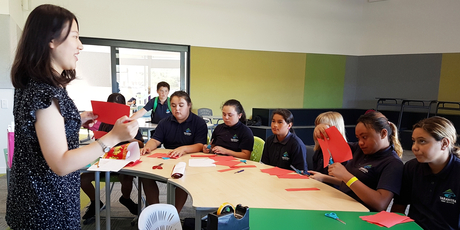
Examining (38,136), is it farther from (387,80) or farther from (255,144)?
(387,80)

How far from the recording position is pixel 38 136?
3.25 ft

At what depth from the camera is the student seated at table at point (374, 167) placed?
1697 mm

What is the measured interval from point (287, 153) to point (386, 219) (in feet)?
4.25

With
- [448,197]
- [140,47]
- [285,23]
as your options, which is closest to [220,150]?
[448,197]

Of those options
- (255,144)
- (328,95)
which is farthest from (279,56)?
(255,144)

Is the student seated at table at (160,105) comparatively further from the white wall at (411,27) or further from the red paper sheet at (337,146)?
the white wall at (411,27)

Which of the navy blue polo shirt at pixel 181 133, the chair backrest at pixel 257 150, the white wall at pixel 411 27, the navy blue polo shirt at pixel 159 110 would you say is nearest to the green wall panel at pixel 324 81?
the white wall at pixel 411 27

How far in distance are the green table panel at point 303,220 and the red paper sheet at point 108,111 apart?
881 millimetres

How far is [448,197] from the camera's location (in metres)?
1.56

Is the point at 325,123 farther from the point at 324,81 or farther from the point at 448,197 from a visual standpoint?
the point at 324,81

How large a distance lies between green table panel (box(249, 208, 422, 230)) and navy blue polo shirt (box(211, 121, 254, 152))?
5.26 feet

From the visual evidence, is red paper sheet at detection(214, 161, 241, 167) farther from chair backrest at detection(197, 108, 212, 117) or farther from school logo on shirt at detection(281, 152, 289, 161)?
chair backrest at detection(197, 108, 212, 117)

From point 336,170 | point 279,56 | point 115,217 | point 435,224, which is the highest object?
point 279,56

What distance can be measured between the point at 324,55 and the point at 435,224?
7.19 meters
